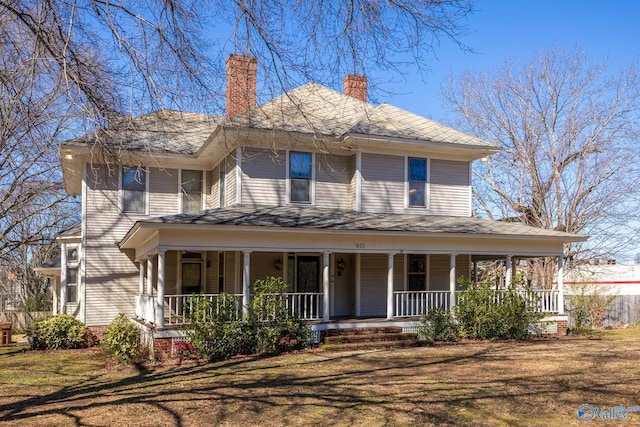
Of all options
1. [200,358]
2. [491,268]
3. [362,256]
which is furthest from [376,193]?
[491,268]

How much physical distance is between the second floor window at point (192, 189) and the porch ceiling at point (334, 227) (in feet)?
7.70

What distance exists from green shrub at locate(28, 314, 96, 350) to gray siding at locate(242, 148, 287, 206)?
20.2ft

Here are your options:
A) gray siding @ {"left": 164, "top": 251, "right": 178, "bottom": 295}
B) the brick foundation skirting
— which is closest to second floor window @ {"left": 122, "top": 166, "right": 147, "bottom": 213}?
gray siding @ {"left": 164, "top": 251, "right": 178, "bottom": 295}

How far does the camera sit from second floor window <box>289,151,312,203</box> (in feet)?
59.4

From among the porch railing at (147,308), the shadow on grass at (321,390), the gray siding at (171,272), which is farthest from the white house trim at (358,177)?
the porch railing at (147,308)

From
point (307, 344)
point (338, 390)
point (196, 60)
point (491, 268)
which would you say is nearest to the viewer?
point (196, 60)

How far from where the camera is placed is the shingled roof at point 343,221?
1510 centimetres

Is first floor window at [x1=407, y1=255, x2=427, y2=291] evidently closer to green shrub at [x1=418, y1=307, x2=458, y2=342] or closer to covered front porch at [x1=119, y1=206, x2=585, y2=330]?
covered front porch at [x1=119, y1=206, x2=585, y2=330]

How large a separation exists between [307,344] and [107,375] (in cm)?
486

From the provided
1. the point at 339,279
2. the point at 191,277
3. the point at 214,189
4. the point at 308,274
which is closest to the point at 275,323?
the point at 308,274

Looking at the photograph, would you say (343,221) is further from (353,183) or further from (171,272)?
(171,272)

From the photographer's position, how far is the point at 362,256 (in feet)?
61.7

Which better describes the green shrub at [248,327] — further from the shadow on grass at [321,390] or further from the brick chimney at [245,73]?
the brick chimney at [245,73]

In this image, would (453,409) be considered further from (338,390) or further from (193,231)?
(193,231)
